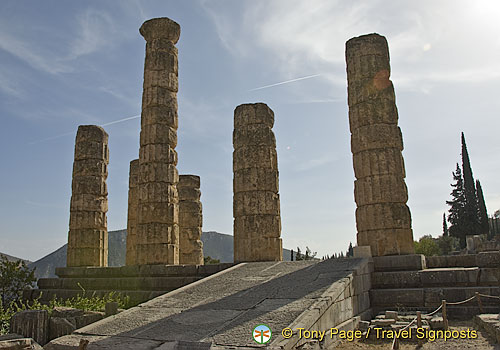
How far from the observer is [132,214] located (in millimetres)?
19781

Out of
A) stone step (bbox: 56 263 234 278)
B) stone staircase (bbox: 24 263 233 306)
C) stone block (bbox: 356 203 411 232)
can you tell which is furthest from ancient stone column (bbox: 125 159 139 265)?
stone block (bbox: 356 203 411 232)

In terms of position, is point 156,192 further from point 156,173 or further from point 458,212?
point 458,212

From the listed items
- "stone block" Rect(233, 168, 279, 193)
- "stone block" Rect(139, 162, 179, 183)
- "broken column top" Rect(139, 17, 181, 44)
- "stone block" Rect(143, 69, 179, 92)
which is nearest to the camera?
"stone block" Rect(233, 168, 279, 193)

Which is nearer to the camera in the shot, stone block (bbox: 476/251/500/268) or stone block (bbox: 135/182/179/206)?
stone block (bbox: 476/251/500/268)

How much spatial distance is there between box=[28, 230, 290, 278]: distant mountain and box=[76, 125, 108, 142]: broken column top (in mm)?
60435

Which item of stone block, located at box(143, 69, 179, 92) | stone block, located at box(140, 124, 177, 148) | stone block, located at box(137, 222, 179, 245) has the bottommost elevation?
stone block, located at box(137, 222, 179, 245)

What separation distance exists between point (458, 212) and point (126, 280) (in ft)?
111

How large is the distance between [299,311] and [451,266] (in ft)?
17.9

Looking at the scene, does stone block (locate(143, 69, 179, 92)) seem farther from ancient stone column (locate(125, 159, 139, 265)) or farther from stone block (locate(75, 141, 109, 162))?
ancient stone column (locate(125, 159, 139, 265))

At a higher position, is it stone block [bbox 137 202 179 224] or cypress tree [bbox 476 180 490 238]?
cypress tree [bbox 476 180 490 238]

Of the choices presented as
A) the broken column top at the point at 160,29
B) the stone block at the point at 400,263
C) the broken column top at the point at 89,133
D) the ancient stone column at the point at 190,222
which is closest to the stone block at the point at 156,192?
the broken column top at the point at 89,133

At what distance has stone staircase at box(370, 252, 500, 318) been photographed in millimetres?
8437

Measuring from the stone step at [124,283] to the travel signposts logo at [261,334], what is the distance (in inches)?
247

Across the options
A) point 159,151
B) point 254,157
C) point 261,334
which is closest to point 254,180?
point 254,157
